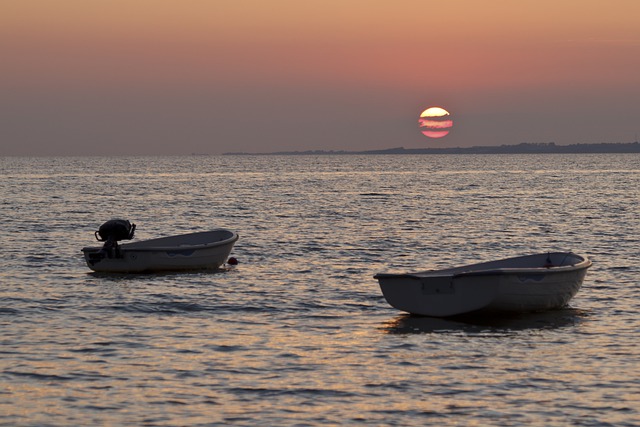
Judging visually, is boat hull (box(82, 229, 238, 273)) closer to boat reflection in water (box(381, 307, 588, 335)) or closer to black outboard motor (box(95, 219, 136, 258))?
black outboard motor (box(95, 219, 136, 258))

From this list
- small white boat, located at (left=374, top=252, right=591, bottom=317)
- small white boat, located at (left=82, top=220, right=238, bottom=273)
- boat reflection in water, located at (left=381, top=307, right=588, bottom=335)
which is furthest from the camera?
small white boat, located at (left=82, top=220, right=238, bottom=273)

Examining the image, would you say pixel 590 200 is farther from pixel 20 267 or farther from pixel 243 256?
pixel 20 267

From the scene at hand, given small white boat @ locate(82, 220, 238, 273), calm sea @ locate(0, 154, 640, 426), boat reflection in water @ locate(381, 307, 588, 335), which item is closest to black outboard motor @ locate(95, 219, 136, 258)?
small white boat @ locate(82, 220, 238, 273)

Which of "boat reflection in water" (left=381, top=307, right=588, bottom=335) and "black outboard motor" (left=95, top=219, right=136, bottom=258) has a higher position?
"black outboard motor" (left=95, top=219, right=136, bottom=258)

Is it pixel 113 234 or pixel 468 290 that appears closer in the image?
pixel 468 290

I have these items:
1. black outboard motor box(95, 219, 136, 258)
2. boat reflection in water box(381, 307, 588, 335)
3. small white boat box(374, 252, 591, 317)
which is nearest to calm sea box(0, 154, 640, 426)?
boat reflection in water box(381, 307, 588, 335)

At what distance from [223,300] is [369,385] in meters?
11.2

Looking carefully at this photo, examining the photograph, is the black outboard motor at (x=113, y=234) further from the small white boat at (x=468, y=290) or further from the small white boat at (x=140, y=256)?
the small white boat at (x=468, y=290)

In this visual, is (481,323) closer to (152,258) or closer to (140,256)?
(152,258)

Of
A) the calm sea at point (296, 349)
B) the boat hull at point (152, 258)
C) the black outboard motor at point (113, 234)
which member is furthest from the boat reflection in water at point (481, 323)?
the black outboard motor at point (113, 234)

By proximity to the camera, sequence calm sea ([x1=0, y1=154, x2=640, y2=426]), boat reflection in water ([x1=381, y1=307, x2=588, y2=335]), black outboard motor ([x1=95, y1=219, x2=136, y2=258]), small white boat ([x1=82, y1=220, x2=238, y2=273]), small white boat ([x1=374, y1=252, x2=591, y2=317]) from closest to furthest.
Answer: calm sea ([x1=0, y1=154, x2=640, y2=426]) < boat reflection in water ([x1=381, y1=307, x2=588, y2=335]) < small white boat ([x1=374, y1=252, x2=591, y2=317]) < black outboard motor ([x1=95, y1=219, x2=136, y2=258]) < small white boat ([x1=82, y1=220, x2=238, y2=273])

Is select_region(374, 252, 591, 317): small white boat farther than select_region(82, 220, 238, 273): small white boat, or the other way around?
select_region(82, 220, 238, 273): small white boat

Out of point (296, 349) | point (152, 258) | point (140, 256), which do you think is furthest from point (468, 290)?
point (140, 256)

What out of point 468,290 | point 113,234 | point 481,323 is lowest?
point 481,323
